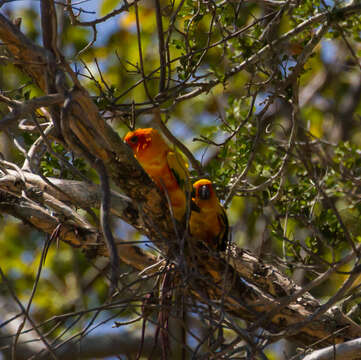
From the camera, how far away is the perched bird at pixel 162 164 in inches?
144

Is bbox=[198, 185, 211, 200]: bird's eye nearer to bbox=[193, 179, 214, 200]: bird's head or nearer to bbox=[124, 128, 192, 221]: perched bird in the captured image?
bbox=[193, 179, 214, 200]: bird's head

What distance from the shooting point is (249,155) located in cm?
369

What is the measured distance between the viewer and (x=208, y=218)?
12.9 feet

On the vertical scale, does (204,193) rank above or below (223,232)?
above

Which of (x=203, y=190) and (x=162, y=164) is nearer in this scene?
(x=162, y=164)

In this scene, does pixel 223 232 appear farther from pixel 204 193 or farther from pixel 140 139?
pixel 140 139

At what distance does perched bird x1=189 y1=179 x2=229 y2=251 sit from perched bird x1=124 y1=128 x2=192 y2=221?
0.25 m

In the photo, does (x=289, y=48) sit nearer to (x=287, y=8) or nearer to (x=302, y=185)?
(x=287, y=8)

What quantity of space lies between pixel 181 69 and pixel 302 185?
1.08m

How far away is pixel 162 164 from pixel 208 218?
20.1 inches

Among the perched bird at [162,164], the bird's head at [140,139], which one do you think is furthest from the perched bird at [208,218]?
the bird's head at [140,139]

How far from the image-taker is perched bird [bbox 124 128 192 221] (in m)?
3.66

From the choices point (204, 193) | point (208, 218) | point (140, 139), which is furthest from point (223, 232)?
point (140, 139)

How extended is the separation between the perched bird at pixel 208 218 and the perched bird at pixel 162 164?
0.25m
